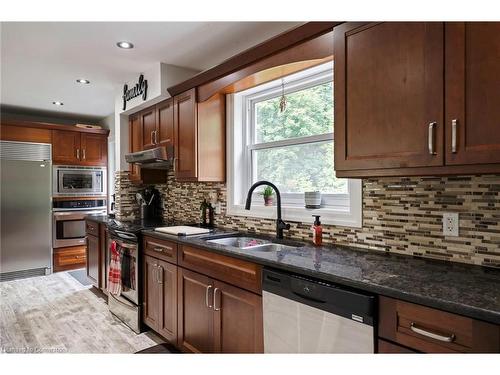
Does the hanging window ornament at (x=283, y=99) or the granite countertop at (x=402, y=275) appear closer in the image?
the granite countertop at (x=402, y=275)

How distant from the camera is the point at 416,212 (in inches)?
68.6

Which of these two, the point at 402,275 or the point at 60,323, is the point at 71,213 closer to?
the point at 60,323

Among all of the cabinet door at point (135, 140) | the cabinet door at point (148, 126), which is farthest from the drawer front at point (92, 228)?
the cabinet door at point (148, 126)

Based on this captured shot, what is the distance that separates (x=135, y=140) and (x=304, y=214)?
2.35 meters

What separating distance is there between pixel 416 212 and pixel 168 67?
2550 millimetres

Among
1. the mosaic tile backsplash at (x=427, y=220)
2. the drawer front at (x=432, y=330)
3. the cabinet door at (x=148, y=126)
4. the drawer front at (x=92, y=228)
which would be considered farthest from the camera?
the drawer front at (x=92, y=228)

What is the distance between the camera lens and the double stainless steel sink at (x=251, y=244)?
7.29 ft

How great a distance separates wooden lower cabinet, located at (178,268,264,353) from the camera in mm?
1798

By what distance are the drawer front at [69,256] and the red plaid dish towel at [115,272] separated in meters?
2.03

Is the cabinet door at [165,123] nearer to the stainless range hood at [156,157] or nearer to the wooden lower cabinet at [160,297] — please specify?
the stainless range hood at [156,157]

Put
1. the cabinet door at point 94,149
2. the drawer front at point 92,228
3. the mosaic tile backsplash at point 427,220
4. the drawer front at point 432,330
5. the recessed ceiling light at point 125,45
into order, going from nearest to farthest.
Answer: the drawer front at point 432,330, the mosaic tile backsplash at point 427,220, the recessed ceiling light at point 125,45, the drawer front at point 92,228, the cabinet door at point 94,149

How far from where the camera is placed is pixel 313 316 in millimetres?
1450

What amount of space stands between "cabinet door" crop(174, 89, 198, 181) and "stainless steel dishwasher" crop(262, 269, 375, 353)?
1519 mm

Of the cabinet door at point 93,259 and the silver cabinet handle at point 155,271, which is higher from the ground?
the silver cabinet handle at point 155,271
